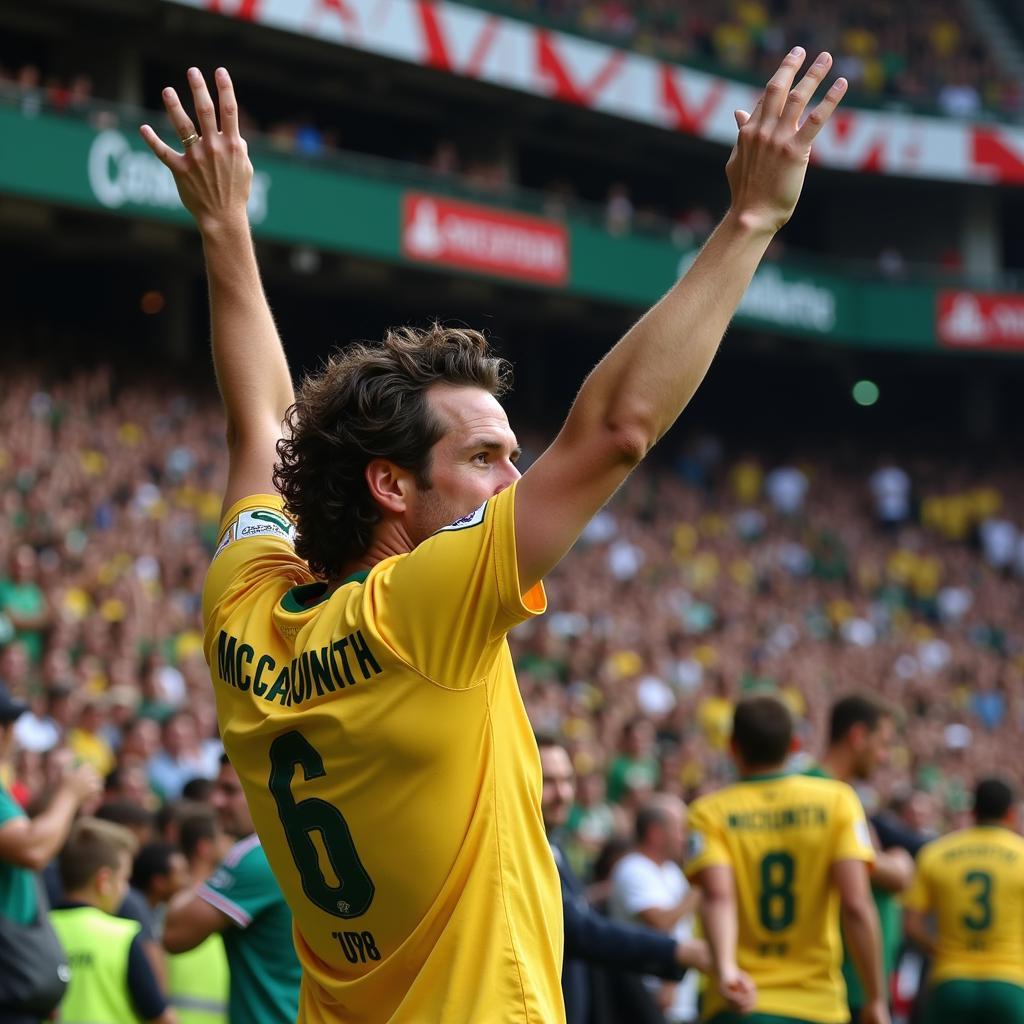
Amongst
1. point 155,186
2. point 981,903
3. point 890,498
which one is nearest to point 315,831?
point 981,903

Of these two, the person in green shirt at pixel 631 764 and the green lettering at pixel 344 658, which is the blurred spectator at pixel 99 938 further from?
the person in green shirt at pixel 631 764

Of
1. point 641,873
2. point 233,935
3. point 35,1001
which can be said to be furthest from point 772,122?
point 641,873

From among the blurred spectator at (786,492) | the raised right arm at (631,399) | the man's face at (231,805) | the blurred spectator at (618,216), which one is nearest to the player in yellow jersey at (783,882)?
the man's face at (231,805)

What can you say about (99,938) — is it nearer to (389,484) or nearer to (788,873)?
(788,873)

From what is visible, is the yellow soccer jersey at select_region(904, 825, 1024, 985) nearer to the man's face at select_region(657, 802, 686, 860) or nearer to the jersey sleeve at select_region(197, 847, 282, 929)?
the man's face at select_region(657, 802, 686, 860)

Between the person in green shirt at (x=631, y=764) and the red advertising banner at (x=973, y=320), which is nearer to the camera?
the person in green shirt at (x=631, y=764)

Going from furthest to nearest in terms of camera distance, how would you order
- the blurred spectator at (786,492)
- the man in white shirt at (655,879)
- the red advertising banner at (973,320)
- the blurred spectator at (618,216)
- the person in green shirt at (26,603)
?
1. the red advertising banner at (973,320)
2. the blurred spectator at (786,492)
3. the blurred spectator at (618,216)
4. the person in green shirt at (26,603)
5. the man in white shirt at (655,879)

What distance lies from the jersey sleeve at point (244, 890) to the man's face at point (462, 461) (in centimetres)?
220

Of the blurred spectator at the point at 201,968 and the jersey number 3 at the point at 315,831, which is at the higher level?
the jersey number 3 at the point at 315,831

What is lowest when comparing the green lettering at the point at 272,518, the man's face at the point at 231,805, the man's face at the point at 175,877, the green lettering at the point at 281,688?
the man's face at the point at 175,877

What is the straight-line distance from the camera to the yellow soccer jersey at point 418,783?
2412 millimetres

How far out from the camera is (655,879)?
25.1ft

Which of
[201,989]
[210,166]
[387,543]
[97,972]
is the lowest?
[201,989]

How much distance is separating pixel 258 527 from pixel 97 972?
3.03m
